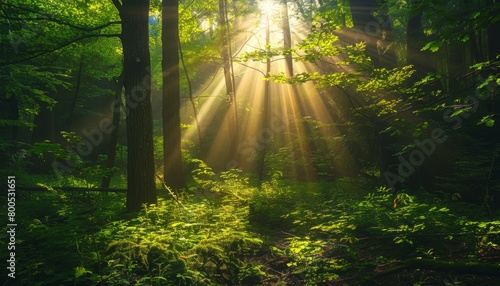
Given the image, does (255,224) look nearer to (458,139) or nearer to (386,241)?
(386,241)

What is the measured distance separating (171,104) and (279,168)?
23.2 feet

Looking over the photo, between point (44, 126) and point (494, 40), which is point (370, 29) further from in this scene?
point (44, 126)

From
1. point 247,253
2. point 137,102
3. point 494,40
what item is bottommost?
point 247,253

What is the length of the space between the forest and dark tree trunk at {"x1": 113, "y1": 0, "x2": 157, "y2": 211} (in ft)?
0.10

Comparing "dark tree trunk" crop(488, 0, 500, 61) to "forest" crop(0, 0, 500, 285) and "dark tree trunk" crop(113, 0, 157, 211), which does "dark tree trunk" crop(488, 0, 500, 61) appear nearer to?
"forest" crop(0, 0, 500, 285)

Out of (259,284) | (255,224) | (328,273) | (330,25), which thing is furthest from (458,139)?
(259,284)

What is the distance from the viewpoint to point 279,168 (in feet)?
47.3

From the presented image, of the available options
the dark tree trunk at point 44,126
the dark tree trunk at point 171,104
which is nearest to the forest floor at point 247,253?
the dark tree trunk at point 171,104

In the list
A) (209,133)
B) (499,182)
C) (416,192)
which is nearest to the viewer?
(499,182)

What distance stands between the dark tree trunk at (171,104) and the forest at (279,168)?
42mm

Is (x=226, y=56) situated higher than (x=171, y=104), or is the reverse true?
(x=226, y=56)

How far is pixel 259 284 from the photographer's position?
4312mm

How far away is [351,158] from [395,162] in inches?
117

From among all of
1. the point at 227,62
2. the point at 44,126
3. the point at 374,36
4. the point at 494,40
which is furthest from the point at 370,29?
the point at 44,126
